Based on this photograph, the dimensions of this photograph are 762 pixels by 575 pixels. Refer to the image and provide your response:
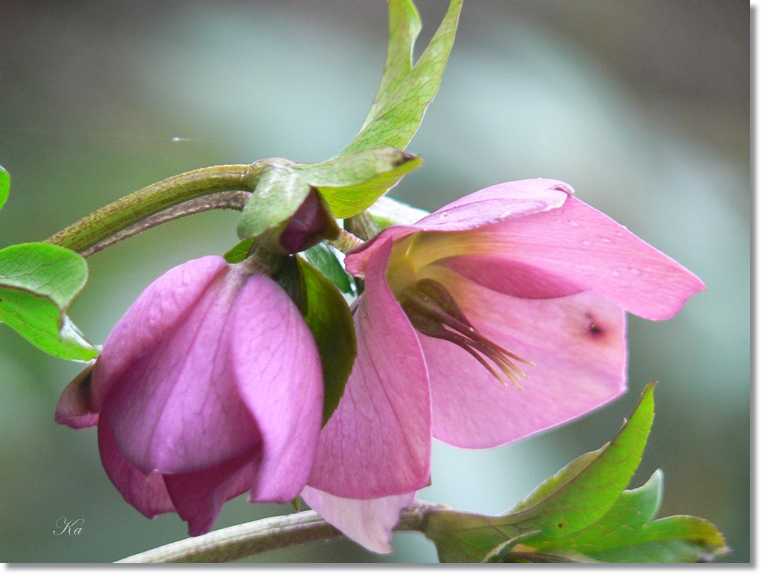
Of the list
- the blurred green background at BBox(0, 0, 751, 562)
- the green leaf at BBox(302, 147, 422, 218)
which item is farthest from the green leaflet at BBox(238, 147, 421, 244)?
the blurred green background at BBox(0, 0, 751, 562)

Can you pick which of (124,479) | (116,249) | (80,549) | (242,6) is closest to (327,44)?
(242,6)

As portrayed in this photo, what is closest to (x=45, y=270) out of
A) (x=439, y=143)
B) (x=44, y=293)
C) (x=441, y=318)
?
(x=44, y=293)

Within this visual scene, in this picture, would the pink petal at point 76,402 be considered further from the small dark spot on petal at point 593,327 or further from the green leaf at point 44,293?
the small dark spot on petal at point 593,327

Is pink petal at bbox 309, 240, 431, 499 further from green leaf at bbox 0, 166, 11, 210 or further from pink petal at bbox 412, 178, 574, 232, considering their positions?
green leaf at bbox 0, 166, 11, 210

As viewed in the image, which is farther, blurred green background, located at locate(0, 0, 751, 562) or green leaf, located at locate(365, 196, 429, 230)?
blurred green background, located at locate(0, 0, 751, 562)

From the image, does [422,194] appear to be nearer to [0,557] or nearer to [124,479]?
[0,557]

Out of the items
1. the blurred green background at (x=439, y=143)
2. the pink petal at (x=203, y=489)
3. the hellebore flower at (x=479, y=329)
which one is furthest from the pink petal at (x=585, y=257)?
the blurred green background at (x=439, y=143)

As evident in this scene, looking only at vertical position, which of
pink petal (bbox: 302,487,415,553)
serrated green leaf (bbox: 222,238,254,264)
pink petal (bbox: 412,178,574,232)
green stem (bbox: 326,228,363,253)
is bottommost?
pink petal (bbox: 302,487,415,553)
